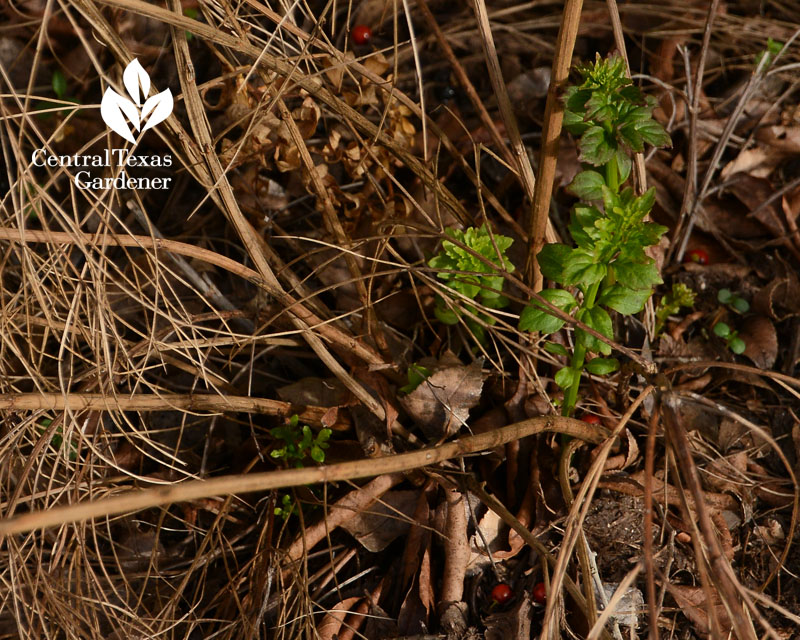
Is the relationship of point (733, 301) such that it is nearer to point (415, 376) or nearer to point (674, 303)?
point (674, 303)

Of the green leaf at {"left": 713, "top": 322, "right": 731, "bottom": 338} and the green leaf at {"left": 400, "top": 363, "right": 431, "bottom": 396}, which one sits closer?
the green leaf at {"left": 400, "top": 363, "right": 431, "bottom": 396}

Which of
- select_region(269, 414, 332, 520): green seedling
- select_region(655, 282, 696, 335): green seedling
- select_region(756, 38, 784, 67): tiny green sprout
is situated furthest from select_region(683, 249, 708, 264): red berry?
select_region(269, 414, 332, 520): green seedling

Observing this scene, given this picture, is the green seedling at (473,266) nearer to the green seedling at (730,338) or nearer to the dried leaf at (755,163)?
the green seedling at (730,338)

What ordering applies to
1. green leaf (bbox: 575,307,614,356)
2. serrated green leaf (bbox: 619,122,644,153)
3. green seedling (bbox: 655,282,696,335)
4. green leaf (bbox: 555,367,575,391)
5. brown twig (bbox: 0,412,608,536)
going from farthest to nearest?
green seedling (bbox: 655,282,696,335) < green leaf (bbox: 555,367,575,391) < green leaf (bbox: 575,307,614,356) < serrated green leaf (bbox: 619,122,644,153) < brown twig (bbox: 0,412,608,536)

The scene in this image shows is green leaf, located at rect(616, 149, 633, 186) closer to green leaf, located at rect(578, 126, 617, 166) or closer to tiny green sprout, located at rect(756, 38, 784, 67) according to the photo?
green leaf, located at rect(578, 126, 617, 166)

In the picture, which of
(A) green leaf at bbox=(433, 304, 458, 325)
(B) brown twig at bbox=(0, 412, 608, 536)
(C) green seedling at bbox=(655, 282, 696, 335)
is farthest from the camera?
(C) green seedling at bbox=(655, 282, 696, 335)

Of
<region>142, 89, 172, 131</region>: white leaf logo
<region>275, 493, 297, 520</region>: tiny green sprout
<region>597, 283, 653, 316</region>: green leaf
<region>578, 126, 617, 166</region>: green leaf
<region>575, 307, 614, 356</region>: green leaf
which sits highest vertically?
<region>142, 89, 172, 131</region>: white leaf logo

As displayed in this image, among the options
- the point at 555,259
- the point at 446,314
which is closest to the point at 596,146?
the point at 555,259

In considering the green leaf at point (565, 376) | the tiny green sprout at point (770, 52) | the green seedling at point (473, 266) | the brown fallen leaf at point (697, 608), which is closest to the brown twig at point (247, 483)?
the green leaf at point (565, 376)
